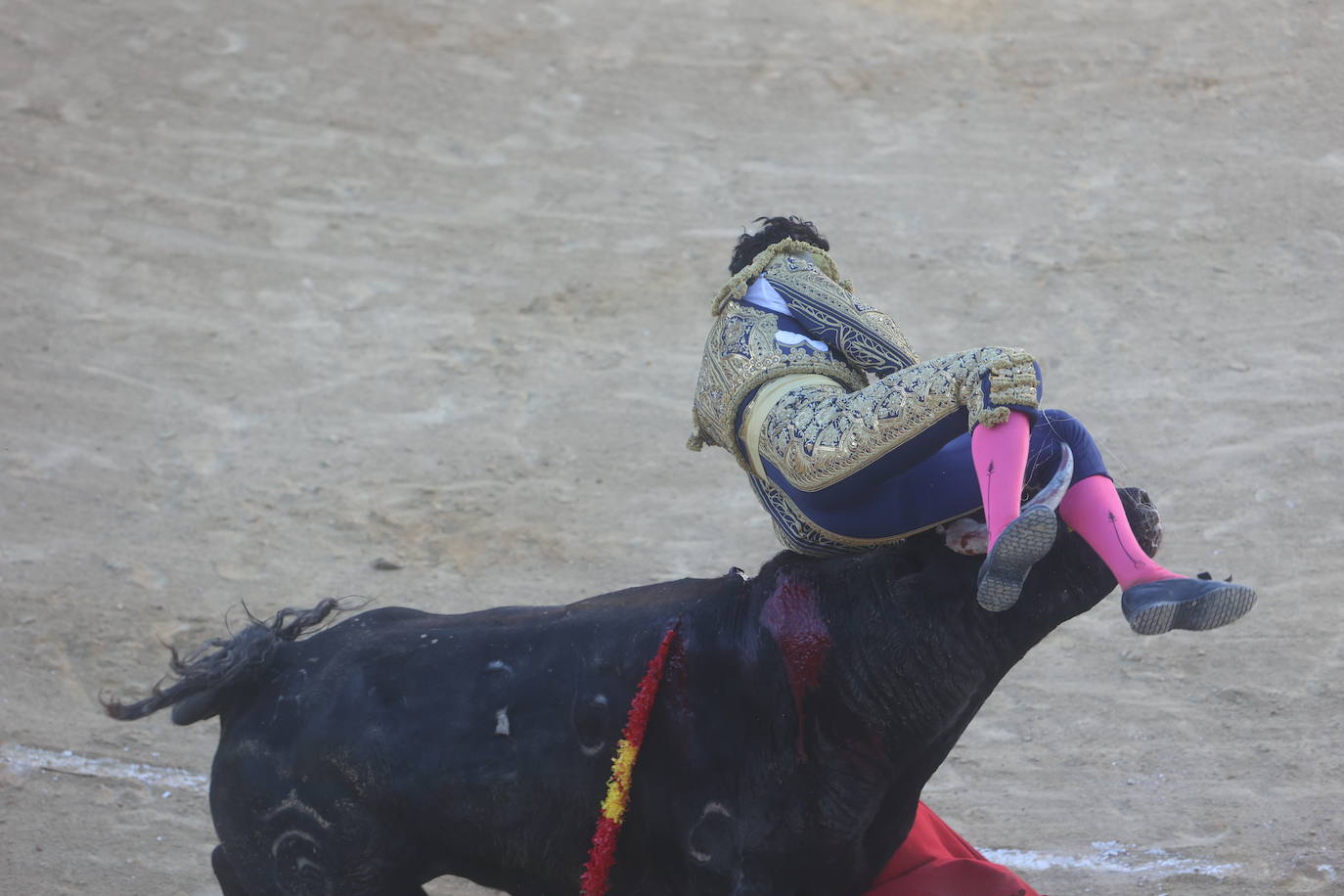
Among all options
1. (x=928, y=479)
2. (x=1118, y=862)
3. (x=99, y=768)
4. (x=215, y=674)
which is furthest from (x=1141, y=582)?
(x=99, y=768)

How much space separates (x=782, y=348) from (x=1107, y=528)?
2.77 ft

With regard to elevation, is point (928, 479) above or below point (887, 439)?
below

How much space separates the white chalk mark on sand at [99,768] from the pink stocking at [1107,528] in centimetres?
328

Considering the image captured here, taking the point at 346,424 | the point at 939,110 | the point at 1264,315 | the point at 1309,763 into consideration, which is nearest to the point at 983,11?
the point at 939,110

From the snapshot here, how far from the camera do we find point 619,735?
9.84ft

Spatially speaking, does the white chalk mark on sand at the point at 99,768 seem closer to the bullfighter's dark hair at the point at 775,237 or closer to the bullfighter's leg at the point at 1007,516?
the bullfighter's dark hair at the point at 775,237

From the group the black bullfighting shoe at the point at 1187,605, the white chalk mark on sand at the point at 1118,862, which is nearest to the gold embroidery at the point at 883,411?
the black bullfighting shoe at the point at 1187,605

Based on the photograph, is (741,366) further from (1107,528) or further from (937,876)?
(937,876)

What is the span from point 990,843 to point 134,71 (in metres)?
8.07

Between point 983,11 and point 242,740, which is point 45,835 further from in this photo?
point 983,11

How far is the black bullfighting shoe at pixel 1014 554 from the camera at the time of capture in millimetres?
2445

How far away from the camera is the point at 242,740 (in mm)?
3059

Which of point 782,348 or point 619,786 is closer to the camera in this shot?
point 619,786

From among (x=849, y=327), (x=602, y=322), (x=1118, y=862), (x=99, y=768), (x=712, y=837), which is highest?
(x=849, y=327)
